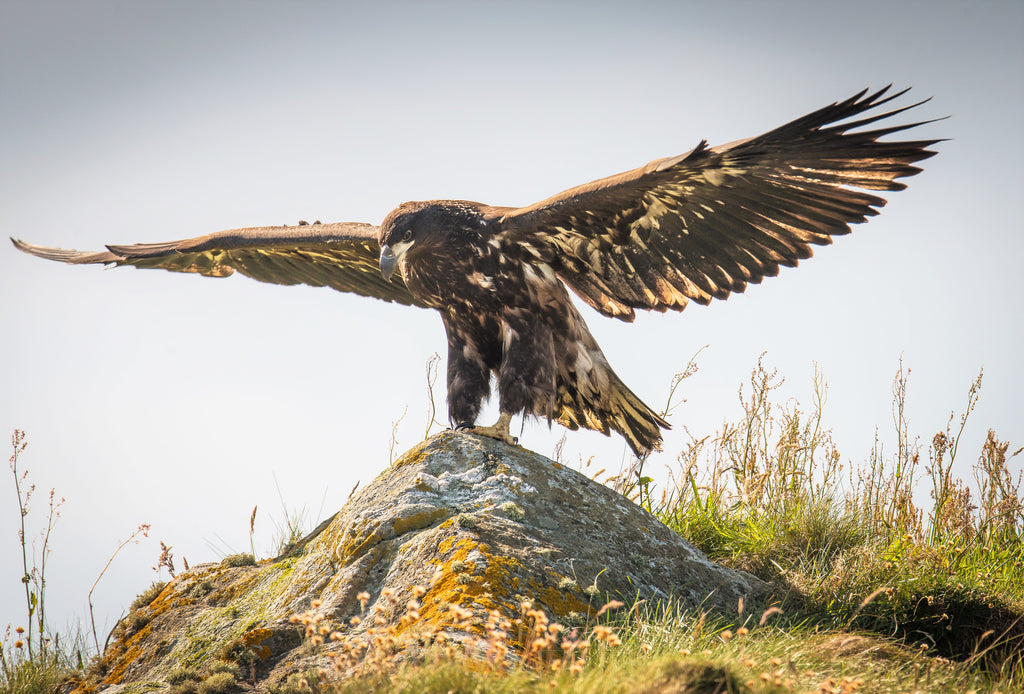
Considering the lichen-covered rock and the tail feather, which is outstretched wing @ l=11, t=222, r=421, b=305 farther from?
the lichen-covered rock

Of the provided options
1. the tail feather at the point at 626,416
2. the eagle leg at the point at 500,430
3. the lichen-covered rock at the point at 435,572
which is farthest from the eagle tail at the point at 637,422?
the lichen-covered rock at the point at 435,572

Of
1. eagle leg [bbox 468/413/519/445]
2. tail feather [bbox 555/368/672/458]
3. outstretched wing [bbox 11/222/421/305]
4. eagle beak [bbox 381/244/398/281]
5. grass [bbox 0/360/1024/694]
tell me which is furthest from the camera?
outstretched wing [bbox 11/222/421/305]

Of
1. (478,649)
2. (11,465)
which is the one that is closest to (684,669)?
(478,649)

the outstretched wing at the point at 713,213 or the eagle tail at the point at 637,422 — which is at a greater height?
the outstretched wing at the point at 713,213

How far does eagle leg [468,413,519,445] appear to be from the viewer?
4.31m

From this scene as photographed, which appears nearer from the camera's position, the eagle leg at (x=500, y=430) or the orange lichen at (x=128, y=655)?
the orange lichen at (x=128, y=655)

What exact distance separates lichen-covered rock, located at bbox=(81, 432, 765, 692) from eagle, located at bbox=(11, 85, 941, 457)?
2.18 ft

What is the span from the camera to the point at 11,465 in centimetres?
437

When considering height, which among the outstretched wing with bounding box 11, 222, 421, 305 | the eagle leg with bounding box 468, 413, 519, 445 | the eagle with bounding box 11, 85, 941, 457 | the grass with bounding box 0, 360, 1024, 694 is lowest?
the grass with bounding box 0, 360, 1024, 694

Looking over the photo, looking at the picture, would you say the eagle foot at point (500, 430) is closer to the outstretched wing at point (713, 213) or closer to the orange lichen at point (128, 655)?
the outstretched wing at point (713, 213)

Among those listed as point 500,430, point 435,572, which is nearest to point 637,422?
point 500,430

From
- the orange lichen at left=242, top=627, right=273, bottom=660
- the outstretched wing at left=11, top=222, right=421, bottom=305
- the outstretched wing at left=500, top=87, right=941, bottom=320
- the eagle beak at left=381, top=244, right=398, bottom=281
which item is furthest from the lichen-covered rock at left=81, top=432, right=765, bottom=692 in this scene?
the outstretched wing at left=11, top=222, right=421, bottom=305

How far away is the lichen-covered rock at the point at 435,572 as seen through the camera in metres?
3.05

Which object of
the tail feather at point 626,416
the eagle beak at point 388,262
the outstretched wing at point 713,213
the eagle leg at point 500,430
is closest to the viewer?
the outstretched wing at point 713,213
